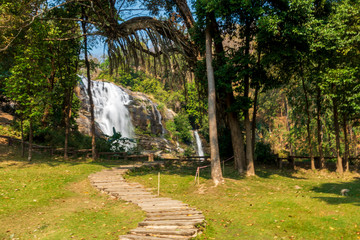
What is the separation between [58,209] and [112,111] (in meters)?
30.8

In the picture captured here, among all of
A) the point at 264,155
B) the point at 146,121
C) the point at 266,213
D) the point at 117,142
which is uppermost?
the point at 146,121

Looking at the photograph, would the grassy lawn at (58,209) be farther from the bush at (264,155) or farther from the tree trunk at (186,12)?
the bush at (264,155)

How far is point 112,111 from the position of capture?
39.1 m

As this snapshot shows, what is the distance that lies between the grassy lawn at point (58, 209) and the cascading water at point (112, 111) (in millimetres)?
22863

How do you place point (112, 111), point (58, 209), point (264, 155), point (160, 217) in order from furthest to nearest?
point (112, 111)
point (264, 155)
point (58, 209)
point (160, 217)

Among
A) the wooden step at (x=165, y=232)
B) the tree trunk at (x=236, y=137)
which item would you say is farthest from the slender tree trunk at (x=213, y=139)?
the wooden step at (x=165, y=232)

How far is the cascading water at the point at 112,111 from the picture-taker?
1474 inches

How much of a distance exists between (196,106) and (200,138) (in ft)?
33.2

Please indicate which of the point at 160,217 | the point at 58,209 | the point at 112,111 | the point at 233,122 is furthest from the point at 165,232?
the point at 112,111

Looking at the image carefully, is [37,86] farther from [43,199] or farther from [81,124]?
[81,124]

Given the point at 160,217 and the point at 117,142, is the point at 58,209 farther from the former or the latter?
the point at 117,142

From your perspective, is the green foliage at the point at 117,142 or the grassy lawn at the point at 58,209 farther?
the green foliage at the point at 117,142

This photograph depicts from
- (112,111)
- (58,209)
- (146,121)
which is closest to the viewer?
(58,209)

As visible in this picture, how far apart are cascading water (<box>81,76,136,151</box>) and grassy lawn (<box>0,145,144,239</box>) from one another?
22863mm
